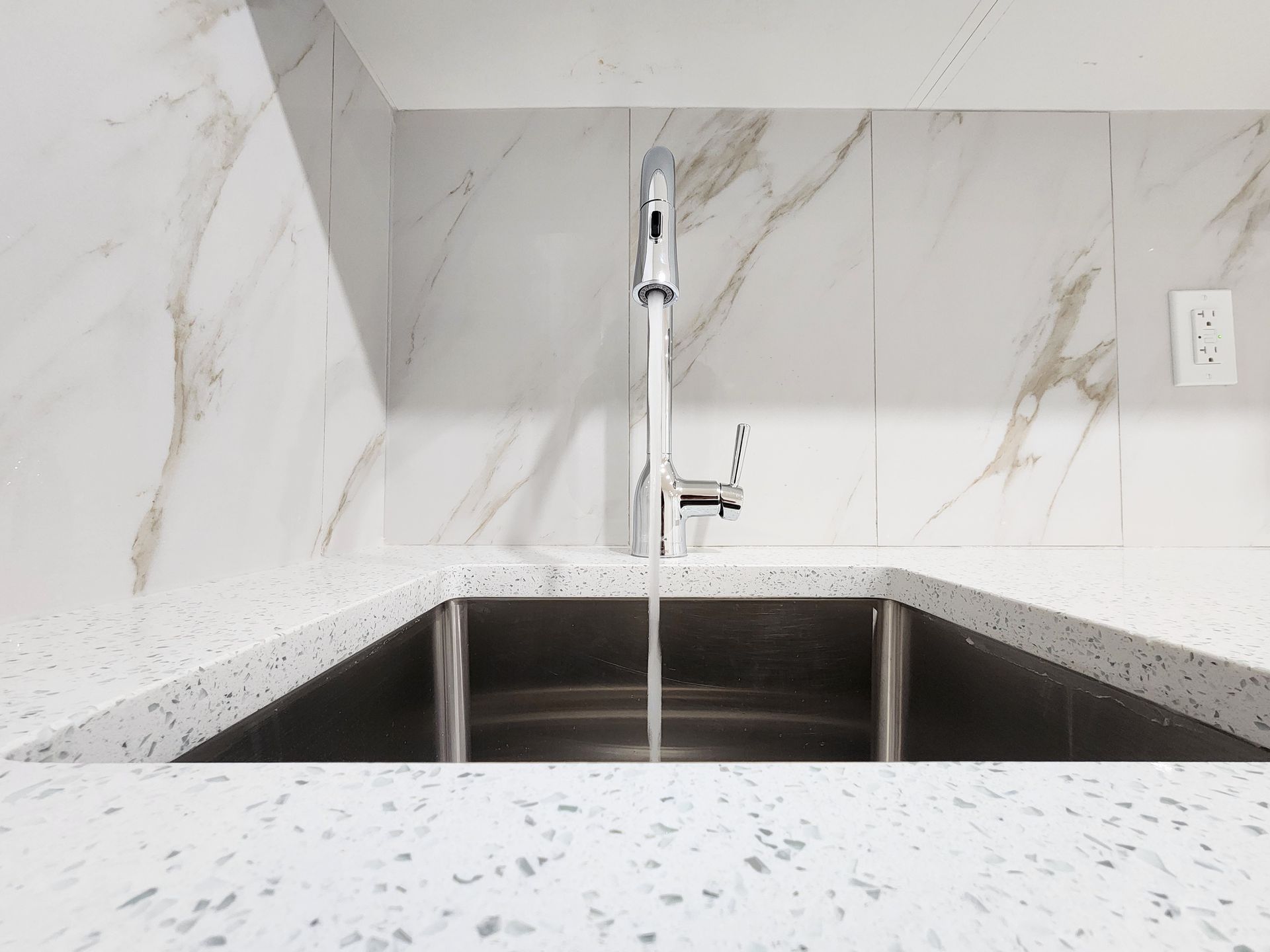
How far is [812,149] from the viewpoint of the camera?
3.14 ft

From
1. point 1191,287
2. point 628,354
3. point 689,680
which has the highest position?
point 1191,287

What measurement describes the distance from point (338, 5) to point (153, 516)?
2.10ft

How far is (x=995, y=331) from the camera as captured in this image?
95 centimetres

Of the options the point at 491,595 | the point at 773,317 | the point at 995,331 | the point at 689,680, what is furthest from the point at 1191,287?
the point at 491,595

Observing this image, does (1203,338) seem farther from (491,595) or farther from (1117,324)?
(491,595)

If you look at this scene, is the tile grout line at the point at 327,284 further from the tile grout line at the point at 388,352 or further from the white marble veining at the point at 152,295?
the tile grout line at the point at 388,352

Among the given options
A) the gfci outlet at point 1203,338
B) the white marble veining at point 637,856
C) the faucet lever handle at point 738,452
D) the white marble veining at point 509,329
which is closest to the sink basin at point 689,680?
the faucet lever handle at point 738,452

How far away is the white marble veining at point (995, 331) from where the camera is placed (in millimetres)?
940

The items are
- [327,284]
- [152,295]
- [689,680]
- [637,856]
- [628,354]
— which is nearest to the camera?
[637,856]

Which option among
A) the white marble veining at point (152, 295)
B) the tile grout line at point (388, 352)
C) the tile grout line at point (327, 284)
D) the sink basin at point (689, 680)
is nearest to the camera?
the white marble veining at point (152, 295)

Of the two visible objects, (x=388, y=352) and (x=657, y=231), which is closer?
(x=657, y=231)

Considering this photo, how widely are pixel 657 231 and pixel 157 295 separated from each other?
1.55 ft

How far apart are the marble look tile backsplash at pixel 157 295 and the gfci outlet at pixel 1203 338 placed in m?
1.21

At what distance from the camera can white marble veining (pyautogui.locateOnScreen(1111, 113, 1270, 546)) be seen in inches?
37.0
